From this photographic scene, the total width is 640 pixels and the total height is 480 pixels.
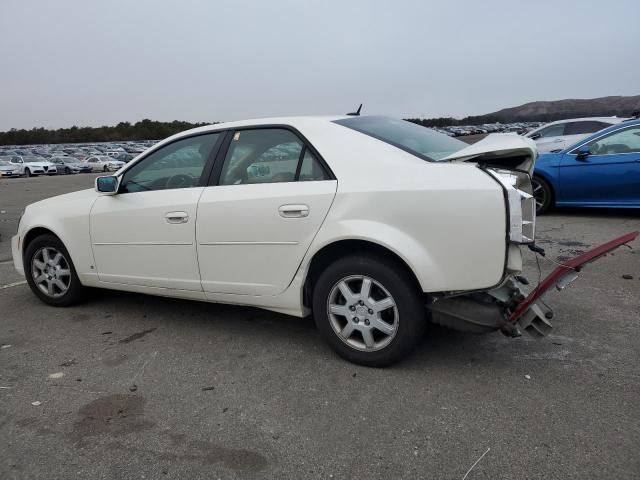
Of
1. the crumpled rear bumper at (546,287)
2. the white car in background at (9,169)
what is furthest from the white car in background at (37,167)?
the crumpled rear bumper at (546,287)

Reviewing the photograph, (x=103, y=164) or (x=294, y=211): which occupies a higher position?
(x=294, y=211)

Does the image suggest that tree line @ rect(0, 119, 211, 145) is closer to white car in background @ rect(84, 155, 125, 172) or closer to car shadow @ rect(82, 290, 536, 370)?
white car in background @ rect(84, 155, 125, 172)

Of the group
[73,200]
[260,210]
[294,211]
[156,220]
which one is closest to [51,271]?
[73,200]

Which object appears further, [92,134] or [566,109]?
[92,134]

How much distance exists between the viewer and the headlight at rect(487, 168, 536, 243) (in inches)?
116

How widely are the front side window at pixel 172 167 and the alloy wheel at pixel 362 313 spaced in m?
1.40

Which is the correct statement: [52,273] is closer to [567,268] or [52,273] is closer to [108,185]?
[108,185]

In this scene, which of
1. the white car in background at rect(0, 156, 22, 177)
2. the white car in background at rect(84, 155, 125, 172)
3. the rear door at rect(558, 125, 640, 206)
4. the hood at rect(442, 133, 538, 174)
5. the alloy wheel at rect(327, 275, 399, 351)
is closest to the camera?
the hood at rect(442, 133, 538, 174)

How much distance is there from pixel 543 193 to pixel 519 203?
634cm

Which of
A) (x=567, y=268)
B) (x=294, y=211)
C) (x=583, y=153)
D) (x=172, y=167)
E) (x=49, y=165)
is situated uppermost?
(x=172, y=167)

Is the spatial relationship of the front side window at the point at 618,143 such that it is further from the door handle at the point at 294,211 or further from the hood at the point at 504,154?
the door handle at the point at 294,211

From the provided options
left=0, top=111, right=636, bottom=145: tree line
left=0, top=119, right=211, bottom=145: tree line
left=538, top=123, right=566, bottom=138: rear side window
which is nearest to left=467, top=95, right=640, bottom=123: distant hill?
left=0, top=111, right=636, bottom=145: tree line

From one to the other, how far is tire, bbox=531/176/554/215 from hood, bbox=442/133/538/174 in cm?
568

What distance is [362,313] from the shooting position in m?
3.38
